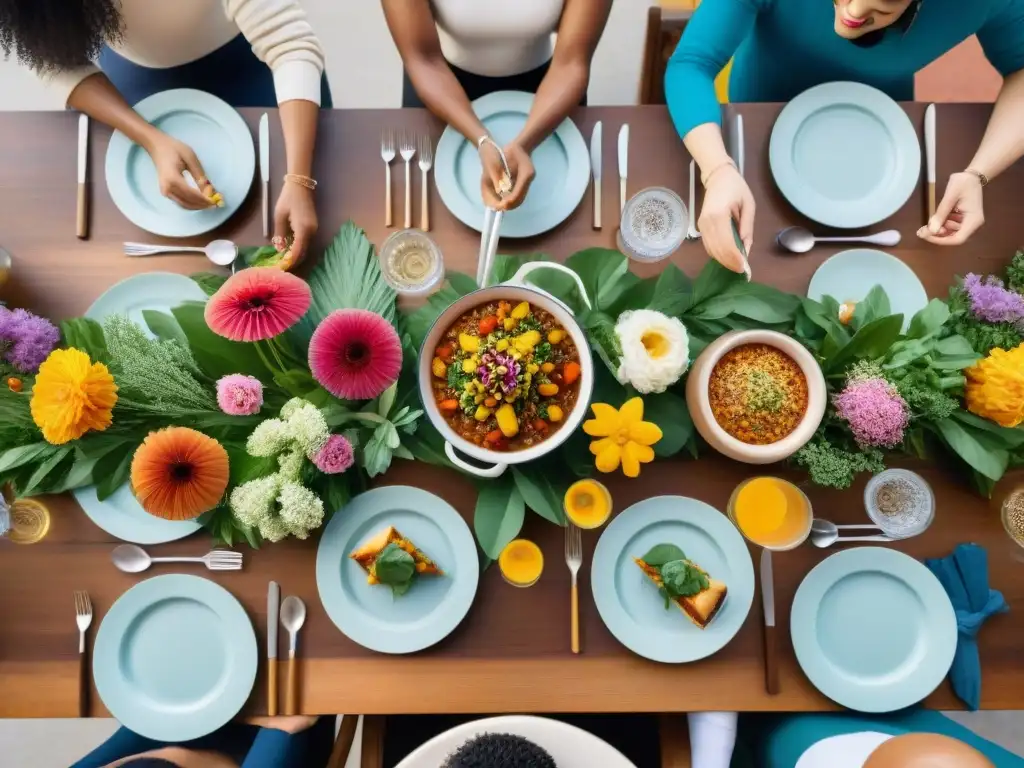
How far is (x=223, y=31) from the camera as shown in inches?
48.9

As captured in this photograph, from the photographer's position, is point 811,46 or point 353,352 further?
point 811,46

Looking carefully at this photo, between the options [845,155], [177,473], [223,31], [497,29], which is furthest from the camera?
[223,31]

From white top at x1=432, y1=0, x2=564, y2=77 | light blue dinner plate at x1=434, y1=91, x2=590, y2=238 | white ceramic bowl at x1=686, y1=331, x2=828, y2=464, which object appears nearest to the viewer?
white ceramic bowl at x1=686, y1=331, x2=828, y2=464

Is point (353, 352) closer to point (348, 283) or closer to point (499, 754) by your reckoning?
point (348, 283)

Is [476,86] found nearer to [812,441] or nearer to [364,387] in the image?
[364,387]

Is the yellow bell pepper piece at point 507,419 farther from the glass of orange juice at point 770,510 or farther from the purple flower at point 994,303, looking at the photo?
the purple flower at point 994,303

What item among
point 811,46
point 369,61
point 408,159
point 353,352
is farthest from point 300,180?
point 369,61

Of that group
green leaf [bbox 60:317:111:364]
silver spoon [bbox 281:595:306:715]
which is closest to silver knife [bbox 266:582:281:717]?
silver spoon [bbox 281:595:306:715]

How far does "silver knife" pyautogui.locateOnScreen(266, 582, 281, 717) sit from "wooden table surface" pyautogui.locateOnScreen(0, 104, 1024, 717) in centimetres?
2

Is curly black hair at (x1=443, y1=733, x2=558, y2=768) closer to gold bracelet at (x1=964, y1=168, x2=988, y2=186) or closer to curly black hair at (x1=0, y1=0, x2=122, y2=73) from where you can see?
gold bracelet at (x1=964, y1=168, x2=988, y2=186)

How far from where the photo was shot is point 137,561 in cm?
93

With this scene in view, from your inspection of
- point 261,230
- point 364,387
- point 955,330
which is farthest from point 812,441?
point 261,230

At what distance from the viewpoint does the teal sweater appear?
100 centimetres

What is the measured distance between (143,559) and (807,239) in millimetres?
1171
